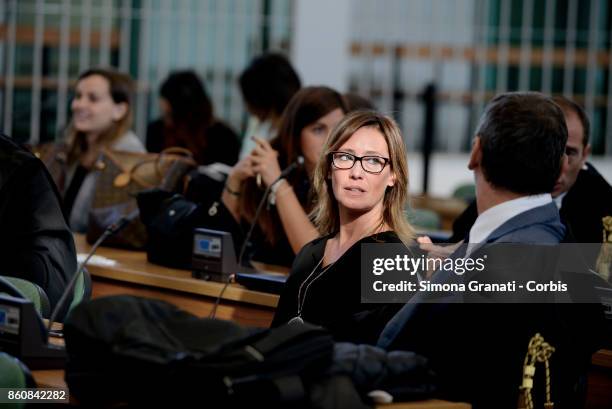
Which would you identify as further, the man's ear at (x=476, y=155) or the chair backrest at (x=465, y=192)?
the chair backrest at (x=465, y=192)

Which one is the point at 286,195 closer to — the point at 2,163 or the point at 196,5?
the point at 2,163

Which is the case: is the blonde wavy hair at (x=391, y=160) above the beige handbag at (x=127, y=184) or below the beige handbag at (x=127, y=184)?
above

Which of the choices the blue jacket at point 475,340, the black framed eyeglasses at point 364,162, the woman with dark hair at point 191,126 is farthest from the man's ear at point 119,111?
the blue jacket at point 475,340

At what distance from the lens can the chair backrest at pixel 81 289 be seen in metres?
3.44

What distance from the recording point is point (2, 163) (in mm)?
3348

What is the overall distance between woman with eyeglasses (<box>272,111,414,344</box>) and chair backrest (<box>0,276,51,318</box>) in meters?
0.58

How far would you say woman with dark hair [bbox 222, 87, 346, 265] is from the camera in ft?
15.1

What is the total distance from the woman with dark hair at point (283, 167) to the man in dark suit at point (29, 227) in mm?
1264

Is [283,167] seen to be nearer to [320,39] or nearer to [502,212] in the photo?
[502,212]

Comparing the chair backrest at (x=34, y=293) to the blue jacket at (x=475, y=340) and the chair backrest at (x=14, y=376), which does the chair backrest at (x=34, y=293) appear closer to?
the chair backrest at (x=14, y=376)

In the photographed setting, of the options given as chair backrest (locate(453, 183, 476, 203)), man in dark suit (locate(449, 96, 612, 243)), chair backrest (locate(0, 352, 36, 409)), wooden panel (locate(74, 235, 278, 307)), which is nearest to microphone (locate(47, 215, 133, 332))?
chair backrest (locate(0, 352, 36, 409))

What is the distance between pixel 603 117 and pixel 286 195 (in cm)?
548

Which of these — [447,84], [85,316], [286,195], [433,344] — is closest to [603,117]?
[447,84]

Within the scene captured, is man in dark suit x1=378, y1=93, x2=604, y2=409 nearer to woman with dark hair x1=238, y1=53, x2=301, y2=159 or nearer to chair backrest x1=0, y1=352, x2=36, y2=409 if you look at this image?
chair backrest x1=0, y1=352, x2=36, y2=409
